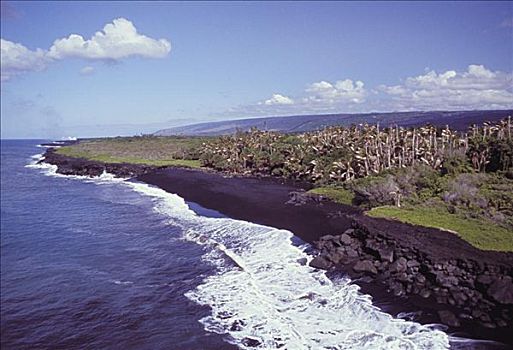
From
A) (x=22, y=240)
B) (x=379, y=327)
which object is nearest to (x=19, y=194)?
(x=22, y=240)

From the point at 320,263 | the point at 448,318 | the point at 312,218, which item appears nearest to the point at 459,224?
the point at 320,263

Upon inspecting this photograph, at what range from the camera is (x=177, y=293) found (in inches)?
1038

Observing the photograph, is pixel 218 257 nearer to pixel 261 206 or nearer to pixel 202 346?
pixel 202 346

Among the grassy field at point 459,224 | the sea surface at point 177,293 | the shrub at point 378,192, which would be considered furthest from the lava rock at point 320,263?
the shrub at point 378,192

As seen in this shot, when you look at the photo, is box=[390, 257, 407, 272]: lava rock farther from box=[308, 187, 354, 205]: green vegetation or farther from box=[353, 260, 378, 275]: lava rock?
box=[308, 187, 354, 205]: green vegetation

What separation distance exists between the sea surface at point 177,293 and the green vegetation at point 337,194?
47.3 ft

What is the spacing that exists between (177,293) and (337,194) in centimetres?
3238

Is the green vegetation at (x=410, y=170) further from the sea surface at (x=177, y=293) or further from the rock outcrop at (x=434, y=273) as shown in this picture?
the sea surface at (x=177, y=293)

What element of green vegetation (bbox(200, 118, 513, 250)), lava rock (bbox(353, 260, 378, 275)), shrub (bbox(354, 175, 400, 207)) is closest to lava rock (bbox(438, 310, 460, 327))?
lava rock (bbox(353, 260, 378, 275))

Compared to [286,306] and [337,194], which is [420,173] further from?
[286,306]

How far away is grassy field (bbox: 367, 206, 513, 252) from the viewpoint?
92.6ft

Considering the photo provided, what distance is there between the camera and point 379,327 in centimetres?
2181

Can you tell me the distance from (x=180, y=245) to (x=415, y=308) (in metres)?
19.6

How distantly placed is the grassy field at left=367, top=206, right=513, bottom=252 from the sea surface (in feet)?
28.7
